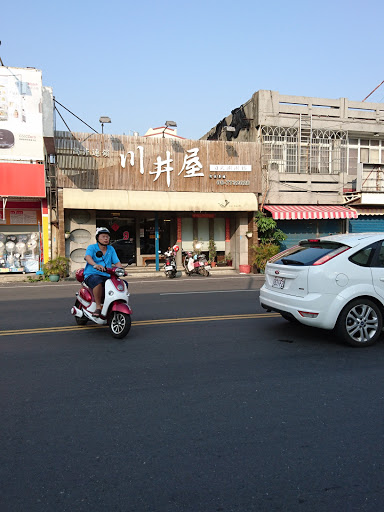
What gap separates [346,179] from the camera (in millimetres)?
22469

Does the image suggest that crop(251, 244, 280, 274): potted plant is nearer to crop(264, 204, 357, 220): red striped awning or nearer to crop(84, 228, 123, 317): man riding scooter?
crop(264, 204, 357, 220): red striped awning

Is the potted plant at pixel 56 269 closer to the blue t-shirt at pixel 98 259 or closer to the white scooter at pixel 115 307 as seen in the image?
the blue t-shirt at pixel 98 259

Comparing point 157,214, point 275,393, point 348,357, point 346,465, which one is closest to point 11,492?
point 346,465

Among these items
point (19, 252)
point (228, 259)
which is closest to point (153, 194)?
point (228, 259)

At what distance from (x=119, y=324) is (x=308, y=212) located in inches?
632

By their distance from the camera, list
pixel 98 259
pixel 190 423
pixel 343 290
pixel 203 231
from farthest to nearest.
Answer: pixel 203 231 < pixel 98 259 < pixel 343 290 < pixel 190 423

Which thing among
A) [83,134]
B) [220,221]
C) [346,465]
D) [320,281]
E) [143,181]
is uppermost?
[83,134]

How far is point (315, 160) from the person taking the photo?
22.1 m

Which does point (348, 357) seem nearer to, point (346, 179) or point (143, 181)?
point (143, 181)

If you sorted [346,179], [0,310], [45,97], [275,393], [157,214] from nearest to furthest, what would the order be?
[275,393] < [0,310] < [45,97] < [157,214] < [346,179]

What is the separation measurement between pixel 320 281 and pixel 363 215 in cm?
1891

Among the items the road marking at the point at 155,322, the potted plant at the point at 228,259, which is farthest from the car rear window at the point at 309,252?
the potted plant at the point at 228,259

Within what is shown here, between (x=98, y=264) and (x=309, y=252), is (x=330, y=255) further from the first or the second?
(x=98, y=264)

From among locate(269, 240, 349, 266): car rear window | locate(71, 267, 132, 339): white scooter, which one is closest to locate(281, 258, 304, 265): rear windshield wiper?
locate(269, 240, 349, 266): car rear window
